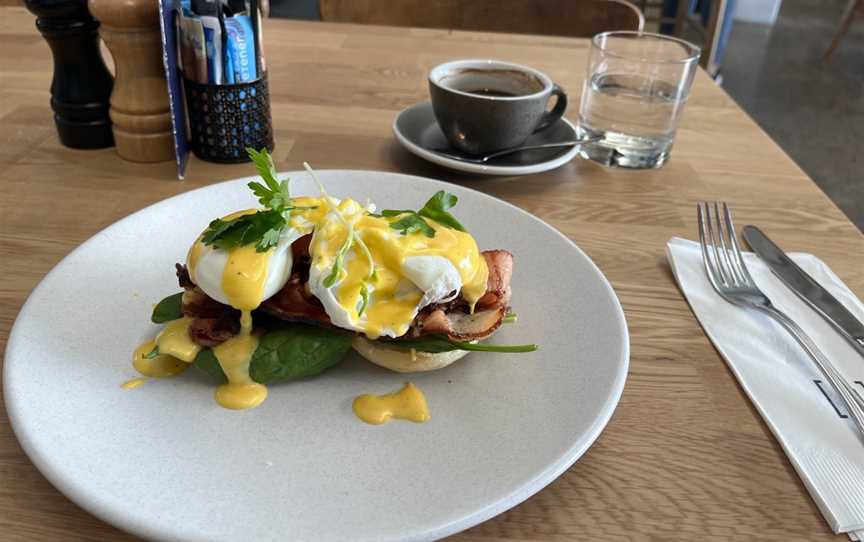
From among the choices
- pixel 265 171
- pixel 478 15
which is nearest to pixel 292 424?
pixel 265 171

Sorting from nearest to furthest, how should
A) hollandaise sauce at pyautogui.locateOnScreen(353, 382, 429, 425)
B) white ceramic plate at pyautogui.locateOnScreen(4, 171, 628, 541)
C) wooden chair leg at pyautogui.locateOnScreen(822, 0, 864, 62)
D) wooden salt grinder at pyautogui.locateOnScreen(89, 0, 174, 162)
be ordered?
1. white ceramic plate at pyautogui.locateOnScreen(4, 171, 628, 541)
2. hollandaise sauce at pyautogui.locateOnScreen(353, 382, 429, 425)
3. wooden salt grinder at pyautogui.locateOnScreen(89, 0, 174, 162)
4. wooden chair leg at pyautogui.locateOnScreen(822, 0, 864, 62)

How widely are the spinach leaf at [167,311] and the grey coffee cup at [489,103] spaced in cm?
63

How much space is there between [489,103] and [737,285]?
0.51 m

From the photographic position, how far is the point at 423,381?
2.46ft

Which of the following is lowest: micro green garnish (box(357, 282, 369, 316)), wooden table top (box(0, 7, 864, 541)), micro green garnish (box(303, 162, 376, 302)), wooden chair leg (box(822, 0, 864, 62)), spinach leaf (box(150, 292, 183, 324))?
wooden chair leg (box(822, 0, 864, 62))

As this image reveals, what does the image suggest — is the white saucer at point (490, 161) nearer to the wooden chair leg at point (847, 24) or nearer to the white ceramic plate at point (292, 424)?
the white ceramic plate at point (292, 424)

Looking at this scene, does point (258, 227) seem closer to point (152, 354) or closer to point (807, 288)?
point (152, 354)

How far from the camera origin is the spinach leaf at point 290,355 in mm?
715

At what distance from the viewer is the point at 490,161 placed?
4.04ft

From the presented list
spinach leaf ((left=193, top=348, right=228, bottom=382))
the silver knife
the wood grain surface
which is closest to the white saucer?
the silver knife

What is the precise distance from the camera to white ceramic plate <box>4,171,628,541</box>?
56 cm

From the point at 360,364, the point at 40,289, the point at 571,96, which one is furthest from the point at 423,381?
the point at 571,96

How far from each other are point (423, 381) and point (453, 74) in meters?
0.73

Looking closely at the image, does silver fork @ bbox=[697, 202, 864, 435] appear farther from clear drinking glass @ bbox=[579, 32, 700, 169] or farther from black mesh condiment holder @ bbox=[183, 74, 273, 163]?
black mesh condiment holder @ bbox=[183, 74, 273, 163]
